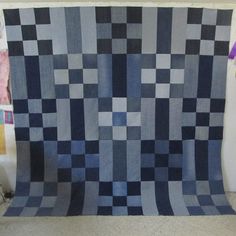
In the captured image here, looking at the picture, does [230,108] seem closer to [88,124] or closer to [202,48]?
[202,48]

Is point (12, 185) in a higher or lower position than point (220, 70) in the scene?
lower

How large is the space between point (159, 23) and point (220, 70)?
484 mm

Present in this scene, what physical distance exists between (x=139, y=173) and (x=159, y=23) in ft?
3.12

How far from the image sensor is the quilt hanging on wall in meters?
1.91

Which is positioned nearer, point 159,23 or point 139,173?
point 159,23

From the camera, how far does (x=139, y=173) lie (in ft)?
6.80

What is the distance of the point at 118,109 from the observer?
2.01 meters

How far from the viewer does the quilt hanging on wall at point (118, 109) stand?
1.91m

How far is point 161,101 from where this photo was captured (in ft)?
6.58

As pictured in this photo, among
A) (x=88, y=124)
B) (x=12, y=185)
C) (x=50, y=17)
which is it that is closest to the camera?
(x=50, y=17)

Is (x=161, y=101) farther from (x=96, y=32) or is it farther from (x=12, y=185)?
(x=12, y=185)

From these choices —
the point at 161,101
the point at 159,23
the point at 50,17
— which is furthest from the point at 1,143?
the point at 159,23

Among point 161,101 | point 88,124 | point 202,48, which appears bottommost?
point 88,124

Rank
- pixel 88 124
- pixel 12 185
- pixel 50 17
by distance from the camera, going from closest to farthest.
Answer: pixel 50 17
pixel 88 124
pixel 12 185
